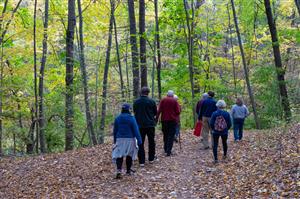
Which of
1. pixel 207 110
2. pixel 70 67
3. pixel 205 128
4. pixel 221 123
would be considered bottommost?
pixel 205 128

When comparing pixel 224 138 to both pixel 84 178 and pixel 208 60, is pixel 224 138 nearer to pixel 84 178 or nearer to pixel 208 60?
pixel 84 178

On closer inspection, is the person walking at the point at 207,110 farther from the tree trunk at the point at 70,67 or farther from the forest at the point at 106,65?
the tree trunk at the point at 70,67

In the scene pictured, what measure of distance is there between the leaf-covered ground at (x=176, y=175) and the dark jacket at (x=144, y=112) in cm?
129

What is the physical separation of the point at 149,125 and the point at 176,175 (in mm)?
1650

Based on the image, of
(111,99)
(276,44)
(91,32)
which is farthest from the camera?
(91,32)

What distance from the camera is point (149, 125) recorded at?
10492mm

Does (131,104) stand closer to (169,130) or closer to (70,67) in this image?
(70,67)

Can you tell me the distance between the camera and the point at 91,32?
81.3 feet

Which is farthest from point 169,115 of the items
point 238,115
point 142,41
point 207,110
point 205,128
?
point 142,41

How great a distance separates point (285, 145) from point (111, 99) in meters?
8.65

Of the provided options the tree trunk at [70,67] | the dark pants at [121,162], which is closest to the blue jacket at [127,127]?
the dark pants at [121,162]

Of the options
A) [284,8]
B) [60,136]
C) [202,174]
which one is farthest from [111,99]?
[284,8]

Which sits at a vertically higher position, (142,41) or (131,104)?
(142,41)

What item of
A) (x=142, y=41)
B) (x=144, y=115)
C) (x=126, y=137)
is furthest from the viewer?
(x=142, y=41)
